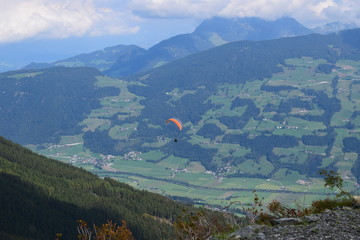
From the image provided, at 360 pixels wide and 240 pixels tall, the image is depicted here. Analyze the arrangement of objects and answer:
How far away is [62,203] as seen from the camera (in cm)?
14038

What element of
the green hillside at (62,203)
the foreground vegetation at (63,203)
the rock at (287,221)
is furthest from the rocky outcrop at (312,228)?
the foreground vegetation at (63,203)

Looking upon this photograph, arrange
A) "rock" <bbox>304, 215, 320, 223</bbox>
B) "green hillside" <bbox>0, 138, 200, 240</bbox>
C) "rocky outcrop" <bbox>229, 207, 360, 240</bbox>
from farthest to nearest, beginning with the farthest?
"green hillside" <bbox>0, 138, 200, 240</bbox>, "rock" <bbox>304, 215, 320, 223</bbox>, "rocky outcrop" <bbox>229, 207, 360, 240</bbox>

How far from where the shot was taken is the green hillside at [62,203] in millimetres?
125000

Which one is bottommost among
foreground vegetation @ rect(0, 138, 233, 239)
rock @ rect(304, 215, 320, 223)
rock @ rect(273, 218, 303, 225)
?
foreground vegetation @ rect(0, 138, 233, 239)

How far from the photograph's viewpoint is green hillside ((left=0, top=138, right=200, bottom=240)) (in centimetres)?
12500

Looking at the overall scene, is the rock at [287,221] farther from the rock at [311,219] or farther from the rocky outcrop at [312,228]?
the rock at [311,219]

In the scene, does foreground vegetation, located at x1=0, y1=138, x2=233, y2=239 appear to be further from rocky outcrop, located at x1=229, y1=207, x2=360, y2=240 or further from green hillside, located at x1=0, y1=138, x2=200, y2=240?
rocky outcrop, located at x1=229, y1=207, x2=360, y2=240

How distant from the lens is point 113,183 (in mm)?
177375

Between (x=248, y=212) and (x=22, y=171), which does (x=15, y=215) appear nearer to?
(x=22, y=171)

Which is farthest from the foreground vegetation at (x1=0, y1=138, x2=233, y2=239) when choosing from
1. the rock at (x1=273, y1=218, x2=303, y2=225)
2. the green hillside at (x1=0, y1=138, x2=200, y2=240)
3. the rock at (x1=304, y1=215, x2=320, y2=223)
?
the rock at (x1=304, y1=215, x2=320, y2=223)

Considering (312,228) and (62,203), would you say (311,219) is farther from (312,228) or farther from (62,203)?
(62,203)

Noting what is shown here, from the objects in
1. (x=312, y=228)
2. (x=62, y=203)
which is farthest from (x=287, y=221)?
(x=62, y=203)

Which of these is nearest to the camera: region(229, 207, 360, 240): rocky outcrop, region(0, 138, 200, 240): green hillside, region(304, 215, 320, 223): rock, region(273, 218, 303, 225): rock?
region(229, 207, 360, 240): rocky outcrop

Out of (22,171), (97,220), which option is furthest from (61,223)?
(22,171)
